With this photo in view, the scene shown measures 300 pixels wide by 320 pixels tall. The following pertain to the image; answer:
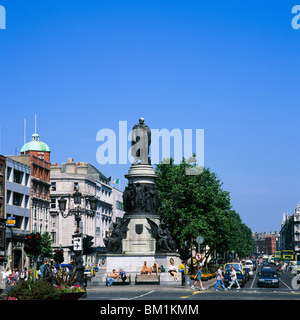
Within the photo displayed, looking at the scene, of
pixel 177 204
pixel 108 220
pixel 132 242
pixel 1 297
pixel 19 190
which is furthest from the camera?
pixel 108 220

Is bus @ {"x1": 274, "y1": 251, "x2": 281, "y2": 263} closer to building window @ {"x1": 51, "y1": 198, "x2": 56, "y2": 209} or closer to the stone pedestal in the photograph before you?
building window @ {"x1": 51, "y1": 198, "x2": 56, "y2": 209}

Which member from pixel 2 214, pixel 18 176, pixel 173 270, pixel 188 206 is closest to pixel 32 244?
pixel 173 270

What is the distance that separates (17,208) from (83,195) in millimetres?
32480

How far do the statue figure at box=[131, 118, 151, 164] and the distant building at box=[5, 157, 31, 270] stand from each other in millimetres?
33533

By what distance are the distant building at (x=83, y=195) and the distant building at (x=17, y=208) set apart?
1436 centimetres

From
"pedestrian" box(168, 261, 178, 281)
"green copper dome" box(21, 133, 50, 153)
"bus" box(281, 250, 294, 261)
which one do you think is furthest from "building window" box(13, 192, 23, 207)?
"bus" box(281, 250, 294, 261)

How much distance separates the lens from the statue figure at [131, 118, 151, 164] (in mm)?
53531

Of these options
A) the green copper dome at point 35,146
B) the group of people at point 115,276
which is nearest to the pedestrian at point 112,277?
the group of people at point 115,276

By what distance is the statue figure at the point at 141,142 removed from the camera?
5353 cm
